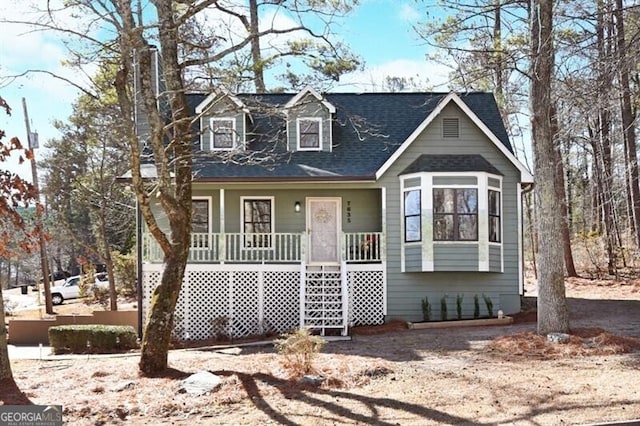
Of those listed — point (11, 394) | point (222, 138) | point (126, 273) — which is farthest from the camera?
point (126, 273)

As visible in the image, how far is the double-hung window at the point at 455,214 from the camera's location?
15461 millimetres

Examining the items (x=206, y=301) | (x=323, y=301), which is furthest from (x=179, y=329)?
(x=323, y=301)

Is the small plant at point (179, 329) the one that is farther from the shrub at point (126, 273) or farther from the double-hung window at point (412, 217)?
the shrub at point (126, 273)

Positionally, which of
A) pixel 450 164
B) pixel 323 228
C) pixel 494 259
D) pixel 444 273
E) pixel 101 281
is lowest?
pixel 101 281

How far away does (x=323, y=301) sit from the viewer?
14812mm

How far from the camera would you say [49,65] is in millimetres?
9688

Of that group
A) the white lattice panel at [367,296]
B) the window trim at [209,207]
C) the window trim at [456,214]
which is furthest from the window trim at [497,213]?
the window trim at [209,207]

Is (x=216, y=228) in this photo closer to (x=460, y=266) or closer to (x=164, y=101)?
(x=164, y=101)

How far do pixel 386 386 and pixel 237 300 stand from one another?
775 cm

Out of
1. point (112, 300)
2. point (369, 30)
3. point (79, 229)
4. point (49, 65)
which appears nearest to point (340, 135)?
point (369, 30)

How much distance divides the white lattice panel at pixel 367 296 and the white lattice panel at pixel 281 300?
1.39 metres

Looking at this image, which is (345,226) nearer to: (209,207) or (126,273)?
(209,207)

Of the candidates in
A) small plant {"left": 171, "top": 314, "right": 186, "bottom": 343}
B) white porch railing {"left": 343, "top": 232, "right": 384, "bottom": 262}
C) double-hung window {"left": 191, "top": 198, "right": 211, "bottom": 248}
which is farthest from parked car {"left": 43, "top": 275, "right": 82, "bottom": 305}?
white porch railing {"left": 343, "top": 232, "right": 384, "bottom": 262}

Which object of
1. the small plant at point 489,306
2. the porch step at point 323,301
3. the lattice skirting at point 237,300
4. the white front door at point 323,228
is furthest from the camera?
the white front door at point 323,228
